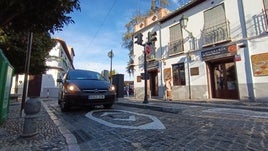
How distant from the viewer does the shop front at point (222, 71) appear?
41.3 ft

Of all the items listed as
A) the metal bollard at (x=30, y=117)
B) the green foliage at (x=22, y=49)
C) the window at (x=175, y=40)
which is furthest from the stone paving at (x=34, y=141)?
the window at (x=175, y=40)

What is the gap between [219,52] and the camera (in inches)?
512

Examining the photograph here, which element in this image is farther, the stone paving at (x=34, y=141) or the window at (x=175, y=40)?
the window at (x=175, y=40)

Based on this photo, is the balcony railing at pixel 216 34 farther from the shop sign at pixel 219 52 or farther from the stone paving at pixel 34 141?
the stone paving at pixel 34 141

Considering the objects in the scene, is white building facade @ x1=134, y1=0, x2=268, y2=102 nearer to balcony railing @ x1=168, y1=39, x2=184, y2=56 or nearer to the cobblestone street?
balcony railing @ x1=168, y1=39, x2=184, y2=56

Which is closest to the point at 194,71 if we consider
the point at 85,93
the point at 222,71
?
the point at 222,71

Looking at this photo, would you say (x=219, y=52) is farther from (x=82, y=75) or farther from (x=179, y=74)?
(x=82, y=75)

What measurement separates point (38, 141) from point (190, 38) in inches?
547

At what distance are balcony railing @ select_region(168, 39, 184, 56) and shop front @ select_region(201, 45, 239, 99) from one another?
240 centimetres

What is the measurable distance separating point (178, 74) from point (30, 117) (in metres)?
13.6

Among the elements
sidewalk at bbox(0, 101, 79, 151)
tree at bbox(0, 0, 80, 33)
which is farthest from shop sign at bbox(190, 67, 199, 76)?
sidewalk at bbox(0, 101, 79, 151)

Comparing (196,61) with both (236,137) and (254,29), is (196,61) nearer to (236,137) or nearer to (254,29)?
(254,29)

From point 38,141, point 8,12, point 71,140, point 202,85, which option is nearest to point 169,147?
point 71,140

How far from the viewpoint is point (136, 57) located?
2192 centimetres
